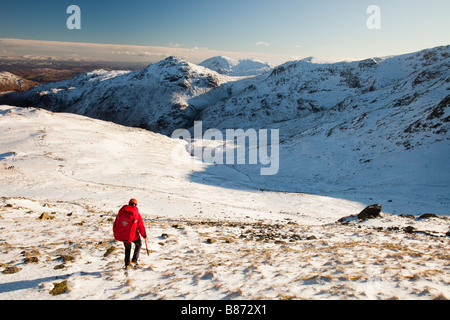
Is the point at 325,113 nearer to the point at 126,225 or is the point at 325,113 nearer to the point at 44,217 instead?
the point at 44,217

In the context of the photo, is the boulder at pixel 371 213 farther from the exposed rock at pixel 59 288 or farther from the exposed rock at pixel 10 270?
the exposed rock at pixel 10 270

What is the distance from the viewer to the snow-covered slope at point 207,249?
Answer: 6598mm

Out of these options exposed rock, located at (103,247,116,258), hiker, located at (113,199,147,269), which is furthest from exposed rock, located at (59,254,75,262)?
hiker, located at (113,199,147,269)

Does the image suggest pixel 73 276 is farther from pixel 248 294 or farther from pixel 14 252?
pixel 248 294

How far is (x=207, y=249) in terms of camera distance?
34.9 ft

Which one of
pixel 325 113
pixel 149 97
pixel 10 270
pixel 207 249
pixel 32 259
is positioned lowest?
pixel 207 249

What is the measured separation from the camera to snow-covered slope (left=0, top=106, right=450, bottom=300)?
6.60 meters

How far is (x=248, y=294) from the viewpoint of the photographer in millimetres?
6391

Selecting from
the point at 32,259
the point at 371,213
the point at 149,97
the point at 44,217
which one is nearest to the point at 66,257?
the point at 32,259


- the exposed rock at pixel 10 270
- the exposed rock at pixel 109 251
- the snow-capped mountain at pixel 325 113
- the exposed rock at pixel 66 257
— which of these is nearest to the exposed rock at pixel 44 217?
the exposed rock at pixel 66 257

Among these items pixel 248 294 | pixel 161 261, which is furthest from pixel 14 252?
pixel 248 294

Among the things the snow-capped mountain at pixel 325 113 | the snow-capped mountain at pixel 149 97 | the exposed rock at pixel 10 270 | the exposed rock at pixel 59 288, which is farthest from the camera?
the snow-capped mountain at pixel 149 97

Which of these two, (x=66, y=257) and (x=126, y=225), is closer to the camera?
(x=126, y=225)

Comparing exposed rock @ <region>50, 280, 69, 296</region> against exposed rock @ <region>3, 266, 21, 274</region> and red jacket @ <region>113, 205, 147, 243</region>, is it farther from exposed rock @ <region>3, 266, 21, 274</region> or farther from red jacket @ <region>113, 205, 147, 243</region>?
red jacket @ <region>113, 205, 147, 243</region>
